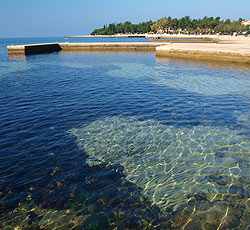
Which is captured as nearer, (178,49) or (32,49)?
(178,49)

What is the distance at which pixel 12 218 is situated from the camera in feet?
15.9

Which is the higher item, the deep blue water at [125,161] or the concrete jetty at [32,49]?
the concrete jetty at [32,49]

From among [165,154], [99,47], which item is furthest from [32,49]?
[165,154]

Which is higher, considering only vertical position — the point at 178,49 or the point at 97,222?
the point at 178,49

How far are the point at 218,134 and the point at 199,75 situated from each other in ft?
42.3

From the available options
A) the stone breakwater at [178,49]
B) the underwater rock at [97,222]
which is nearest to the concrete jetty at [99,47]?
the stone breakwater at [178,49]

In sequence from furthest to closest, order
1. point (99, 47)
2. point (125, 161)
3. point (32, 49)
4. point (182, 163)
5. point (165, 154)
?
point (99, 47), point (32, 49), point (165, 154), point (125, 161), point (182, 163)

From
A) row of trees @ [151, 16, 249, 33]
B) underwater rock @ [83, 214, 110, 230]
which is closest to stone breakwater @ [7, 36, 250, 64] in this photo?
underwater rock @ [83, 214, 110, 230]

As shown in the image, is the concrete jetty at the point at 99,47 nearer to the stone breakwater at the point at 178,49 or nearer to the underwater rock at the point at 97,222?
the stone breakwater at the point at 178,49

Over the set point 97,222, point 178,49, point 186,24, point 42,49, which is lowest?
point 97,222

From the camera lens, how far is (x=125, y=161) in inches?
276

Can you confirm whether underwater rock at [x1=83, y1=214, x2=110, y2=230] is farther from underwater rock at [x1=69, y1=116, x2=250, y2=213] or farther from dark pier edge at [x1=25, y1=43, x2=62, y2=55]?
dark pier edge at [x1=25, y1=43, x2=62, y2=55]

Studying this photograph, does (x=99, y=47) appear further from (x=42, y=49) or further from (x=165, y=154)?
(x=165, y=154)

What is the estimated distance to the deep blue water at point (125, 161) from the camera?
4.96 m
